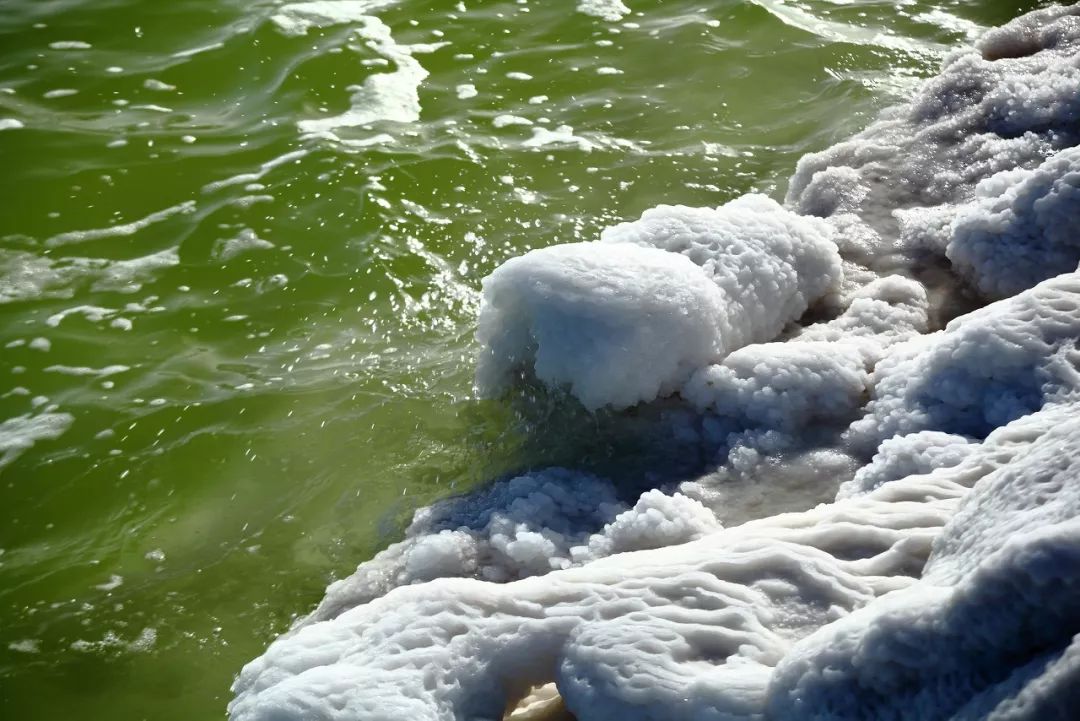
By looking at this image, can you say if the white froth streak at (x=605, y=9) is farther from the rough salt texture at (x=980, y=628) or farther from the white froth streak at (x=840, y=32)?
the rough salt texture at (x=980, y=628)

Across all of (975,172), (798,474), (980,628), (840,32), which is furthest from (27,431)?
(840,32)

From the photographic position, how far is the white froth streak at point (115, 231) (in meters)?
4.32

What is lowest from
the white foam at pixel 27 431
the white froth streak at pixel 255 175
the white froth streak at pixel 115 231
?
the white foam at pixel 27 431

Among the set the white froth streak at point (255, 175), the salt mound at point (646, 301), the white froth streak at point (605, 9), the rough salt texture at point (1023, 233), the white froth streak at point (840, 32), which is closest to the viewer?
the salt mound at point (646, 301)

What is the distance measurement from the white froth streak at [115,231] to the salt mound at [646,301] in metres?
1.86

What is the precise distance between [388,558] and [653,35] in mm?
3628

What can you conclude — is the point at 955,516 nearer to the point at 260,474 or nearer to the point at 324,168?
the point at 260,474

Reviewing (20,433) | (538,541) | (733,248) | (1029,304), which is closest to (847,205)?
(733,248)

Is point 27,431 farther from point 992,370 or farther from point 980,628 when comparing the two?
point 980,628

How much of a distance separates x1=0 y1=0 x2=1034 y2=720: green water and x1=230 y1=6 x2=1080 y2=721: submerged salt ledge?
0.36 metres

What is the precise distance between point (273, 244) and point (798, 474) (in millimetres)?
2352

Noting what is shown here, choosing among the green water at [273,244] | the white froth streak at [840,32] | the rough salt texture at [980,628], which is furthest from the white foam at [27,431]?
the white froth streak at [840,32]

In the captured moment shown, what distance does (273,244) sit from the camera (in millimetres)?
4293

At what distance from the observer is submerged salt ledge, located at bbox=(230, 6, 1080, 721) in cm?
169
